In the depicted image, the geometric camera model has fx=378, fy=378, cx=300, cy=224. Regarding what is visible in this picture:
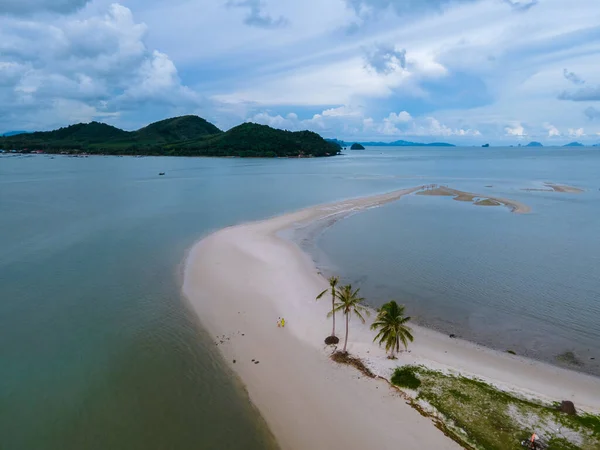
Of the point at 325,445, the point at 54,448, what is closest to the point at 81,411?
the point at 54,448

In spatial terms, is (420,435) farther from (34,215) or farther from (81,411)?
(34,215)

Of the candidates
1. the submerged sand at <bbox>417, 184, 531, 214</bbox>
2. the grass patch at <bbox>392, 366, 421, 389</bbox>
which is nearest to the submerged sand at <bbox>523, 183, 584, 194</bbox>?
the submerged sand at <bbox>417, 184, 531, 214</bbox>

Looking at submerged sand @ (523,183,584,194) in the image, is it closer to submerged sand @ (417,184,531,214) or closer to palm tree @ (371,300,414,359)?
submerged sand @ (417,184,531,214)

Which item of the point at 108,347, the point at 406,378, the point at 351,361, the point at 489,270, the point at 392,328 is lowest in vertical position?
the point at 108,347

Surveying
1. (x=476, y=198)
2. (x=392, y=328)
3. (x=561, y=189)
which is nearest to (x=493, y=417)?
(x=392, y=328)

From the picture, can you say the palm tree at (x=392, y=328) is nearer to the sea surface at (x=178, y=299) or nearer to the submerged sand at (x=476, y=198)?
the sea surface at (x=178, y=299)

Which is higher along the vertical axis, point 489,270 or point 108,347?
point 489,270

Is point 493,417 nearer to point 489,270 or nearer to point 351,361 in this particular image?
point 351,361

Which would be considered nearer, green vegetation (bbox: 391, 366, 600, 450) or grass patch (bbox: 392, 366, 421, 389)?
green vegetation (bbox: 391, 366, 600, 450)
